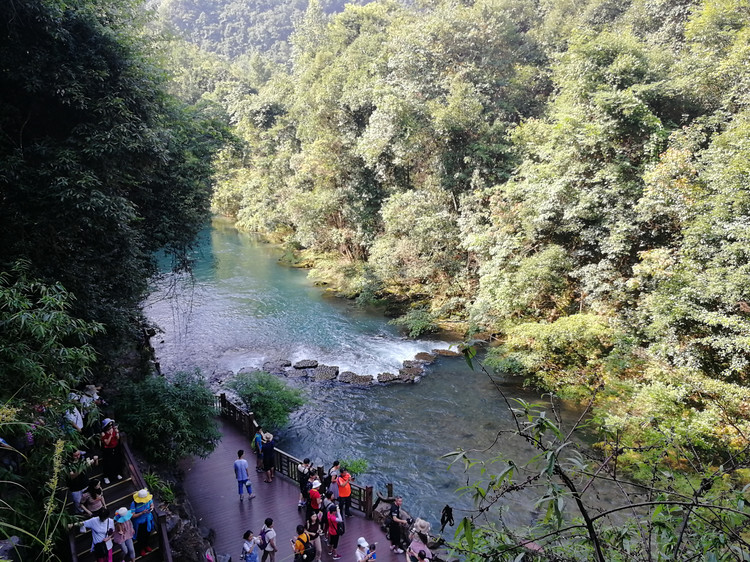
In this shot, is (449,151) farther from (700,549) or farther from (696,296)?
(700,549)

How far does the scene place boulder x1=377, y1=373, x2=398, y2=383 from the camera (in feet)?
54.8

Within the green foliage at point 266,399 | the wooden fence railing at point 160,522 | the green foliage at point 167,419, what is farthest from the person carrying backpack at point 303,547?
the green foliage at point 266,399

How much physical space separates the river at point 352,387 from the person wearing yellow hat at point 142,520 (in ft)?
18.9

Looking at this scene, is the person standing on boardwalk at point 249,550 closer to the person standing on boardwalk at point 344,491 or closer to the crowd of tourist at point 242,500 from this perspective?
the crowd of tourist at point 242,500

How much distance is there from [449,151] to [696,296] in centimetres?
1375

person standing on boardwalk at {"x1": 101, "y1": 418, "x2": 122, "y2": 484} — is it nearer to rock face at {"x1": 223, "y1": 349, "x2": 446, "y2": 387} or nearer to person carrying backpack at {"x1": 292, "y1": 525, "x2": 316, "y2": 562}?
person carrying backpack at {"x1": 292, "y1": 525, "x2": 316, "y2": 562}

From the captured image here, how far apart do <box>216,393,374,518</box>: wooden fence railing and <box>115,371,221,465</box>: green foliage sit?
5.52 ft

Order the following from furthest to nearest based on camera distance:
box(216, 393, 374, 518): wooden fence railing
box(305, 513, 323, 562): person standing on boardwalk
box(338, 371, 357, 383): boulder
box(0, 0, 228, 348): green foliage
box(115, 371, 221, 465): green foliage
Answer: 1. box(338, 371, 357, 383): boulder
2. box(115, 371, 221, 465): green foliage
3. box(216, 393, 374, 518): wooden fence railing
4. box(305, 513, 323, 562): person standing on boardwalk
5. box(0, 0, 228, 348): green foliage

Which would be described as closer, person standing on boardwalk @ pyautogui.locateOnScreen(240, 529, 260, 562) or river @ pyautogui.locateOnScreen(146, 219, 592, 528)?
person standing on boardwalk @ pyautogui.locateOnScreen(240, 529, 260, 562)

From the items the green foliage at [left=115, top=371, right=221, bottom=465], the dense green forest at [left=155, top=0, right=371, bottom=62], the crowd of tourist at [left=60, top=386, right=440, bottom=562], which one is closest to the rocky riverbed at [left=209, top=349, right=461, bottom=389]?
the green foliage at [left=115, top=371, right=221, bottom=465]

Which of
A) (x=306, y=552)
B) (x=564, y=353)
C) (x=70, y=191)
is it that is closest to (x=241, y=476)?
(x=306, y=552)

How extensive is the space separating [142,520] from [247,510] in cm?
287

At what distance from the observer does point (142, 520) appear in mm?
6879

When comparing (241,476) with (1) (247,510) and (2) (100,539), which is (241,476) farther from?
(2) (100,539)
